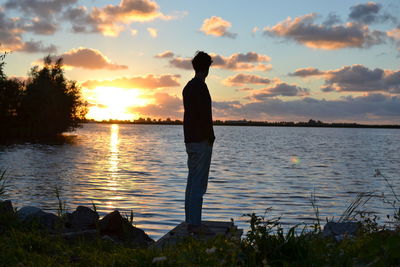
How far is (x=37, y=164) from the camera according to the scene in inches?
1152

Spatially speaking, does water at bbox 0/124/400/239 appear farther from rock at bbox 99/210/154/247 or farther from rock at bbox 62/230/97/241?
rock at bbox 62/230/97/241

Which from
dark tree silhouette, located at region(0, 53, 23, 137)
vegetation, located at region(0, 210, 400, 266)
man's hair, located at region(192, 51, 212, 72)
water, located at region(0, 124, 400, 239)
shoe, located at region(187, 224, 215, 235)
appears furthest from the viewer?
dark tree silhouette, located at region(0, 53, 23, 137)

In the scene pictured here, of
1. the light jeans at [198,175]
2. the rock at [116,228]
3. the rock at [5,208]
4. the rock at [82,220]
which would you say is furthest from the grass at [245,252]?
the rock at [82,220]

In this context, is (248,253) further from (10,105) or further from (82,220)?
(10,105)

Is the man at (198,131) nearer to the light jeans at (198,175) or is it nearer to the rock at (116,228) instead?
the light jeans at (198,175)

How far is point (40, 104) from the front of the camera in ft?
208

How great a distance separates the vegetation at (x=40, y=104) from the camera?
59281 millimetres

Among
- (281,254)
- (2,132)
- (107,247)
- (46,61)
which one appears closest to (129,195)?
(107,247)

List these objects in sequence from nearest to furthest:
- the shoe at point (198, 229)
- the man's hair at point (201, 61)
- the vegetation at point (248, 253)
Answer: the vegetation at point (248, 253)
the shoe at point (198, 229)
the man's hair at point (201, 61)

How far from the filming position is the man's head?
7.52 metres

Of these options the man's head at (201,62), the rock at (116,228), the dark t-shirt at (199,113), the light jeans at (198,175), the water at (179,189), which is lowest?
the water at (179,189)

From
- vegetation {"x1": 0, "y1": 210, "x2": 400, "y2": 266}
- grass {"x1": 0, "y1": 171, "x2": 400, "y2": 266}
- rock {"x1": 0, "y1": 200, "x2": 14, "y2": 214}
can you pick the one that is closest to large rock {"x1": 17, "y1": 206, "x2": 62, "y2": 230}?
rock {"x1": 0, "y1": 200, "x2": 14, "y2": 214}

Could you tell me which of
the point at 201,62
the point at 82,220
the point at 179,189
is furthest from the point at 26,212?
the point at 179,189

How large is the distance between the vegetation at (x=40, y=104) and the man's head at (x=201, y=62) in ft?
164
